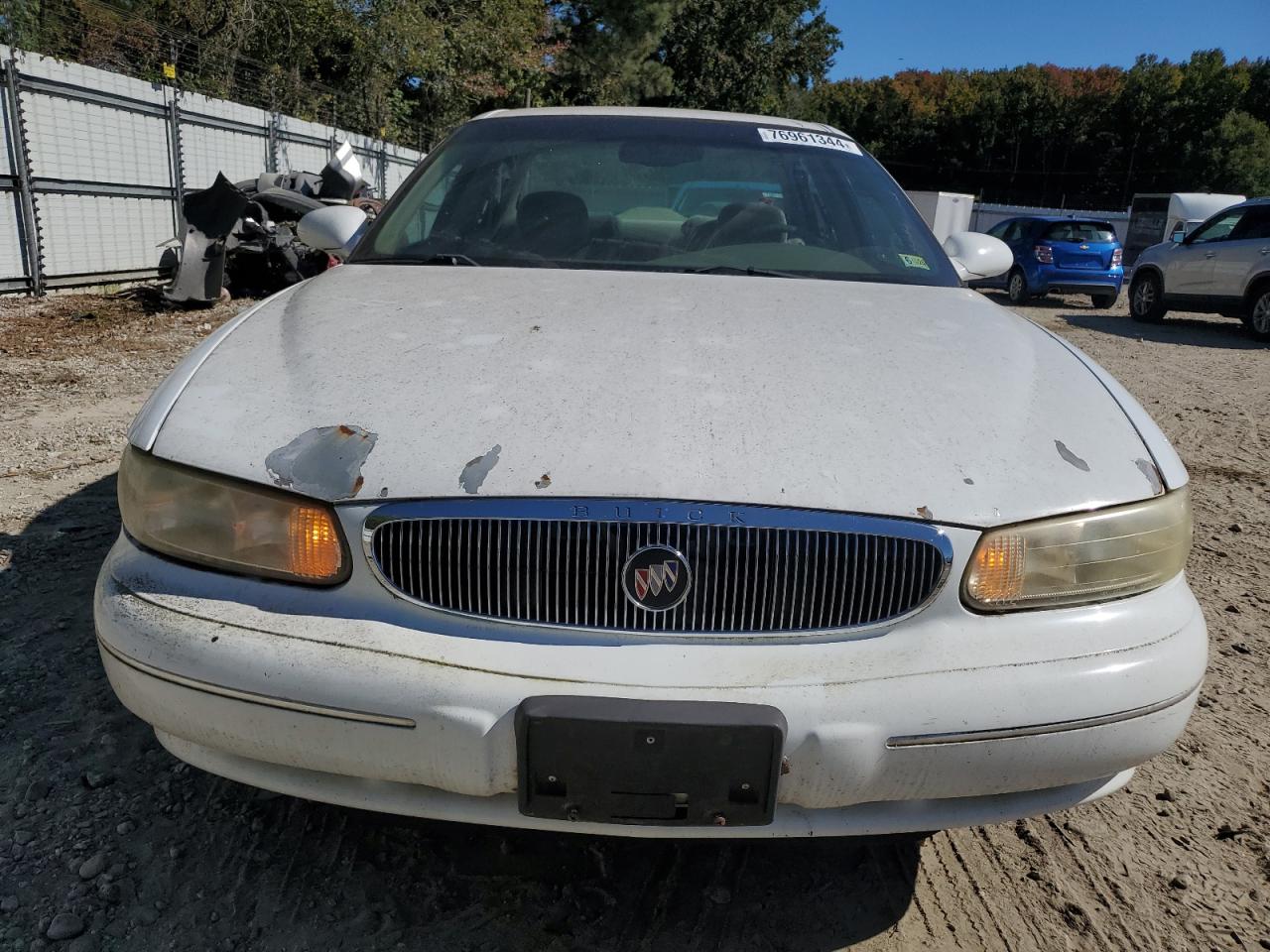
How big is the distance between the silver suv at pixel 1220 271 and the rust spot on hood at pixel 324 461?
12803mm

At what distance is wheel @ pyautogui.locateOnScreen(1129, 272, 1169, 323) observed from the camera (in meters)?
12.8

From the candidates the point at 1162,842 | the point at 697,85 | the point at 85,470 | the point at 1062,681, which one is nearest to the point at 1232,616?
the point at 1162,842

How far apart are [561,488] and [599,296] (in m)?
0.87

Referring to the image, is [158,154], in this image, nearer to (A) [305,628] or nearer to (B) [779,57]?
(A) [305,628]

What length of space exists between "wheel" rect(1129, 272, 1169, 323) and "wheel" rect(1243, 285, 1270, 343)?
4.02 ft

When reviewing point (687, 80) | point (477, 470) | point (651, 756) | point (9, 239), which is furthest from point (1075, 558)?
point (687, 80)

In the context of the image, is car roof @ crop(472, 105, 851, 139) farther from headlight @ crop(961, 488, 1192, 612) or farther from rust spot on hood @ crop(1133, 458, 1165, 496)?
headlight @ crop(961, 488, 1192, 612)

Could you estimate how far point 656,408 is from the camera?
166 cm

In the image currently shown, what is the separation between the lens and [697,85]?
43.3 m

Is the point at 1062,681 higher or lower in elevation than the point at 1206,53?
lower

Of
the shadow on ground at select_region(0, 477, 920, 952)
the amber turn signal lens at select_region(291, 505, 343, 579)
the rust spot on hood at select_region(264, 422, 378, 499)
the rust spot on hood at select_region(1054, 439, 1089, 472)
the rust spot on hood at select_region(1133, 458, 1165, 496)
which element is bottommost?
the shadow on ground at select_region(0, 477, 920, 952)

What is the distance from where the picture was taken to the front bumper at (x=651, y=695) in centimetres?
143

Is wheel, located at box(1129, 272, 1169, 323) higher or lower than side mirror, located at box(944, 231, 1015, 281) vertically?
lower

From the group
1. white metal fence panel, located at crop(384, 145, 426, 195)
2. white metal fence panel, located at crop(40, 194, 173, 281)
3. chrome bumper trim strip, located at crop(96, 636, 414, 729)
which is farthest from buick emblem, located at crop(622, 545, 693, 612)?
white metal fence panel, located at crop(384, 145, 426, 195)
